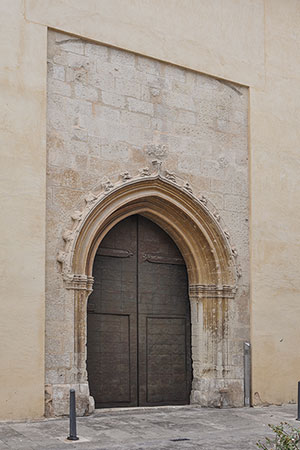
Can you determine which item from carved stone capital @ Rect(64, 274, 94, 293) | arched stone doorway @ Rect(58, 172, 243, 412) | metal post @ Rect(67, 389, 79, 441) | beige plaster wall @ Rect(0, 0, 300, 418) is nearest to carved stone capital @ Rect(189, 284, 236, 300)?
arched stone doorway @ Rect(58, 172, 243, 412)

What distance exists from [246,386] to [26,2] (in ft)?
19.9

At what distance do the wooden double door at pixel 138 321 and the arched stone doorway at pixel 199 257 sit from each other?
0.64 feet

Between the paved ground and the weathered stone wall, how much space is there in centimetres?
55

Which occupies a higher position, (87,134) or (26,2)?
(26,2)

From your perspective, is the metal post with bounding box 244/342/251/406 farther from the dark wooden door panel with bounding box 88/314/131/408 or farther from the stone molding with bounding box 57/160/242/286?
the dark wooden door panel with bounding box 88/314/131/408

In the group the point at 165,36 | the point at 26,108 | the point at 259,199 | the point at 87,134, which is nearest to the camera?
the point at 26,108

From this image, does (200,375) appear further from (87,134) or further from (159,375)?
(87,134)

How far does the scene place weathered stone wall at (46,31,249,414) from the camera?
852 centimetres

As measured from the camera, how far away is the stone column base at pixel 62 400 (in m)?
8.17

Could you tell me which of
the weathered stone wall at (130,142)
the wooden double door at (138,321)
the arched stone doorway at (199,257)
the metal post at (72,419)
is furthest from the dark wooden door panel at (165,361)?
the metal post at (72,419)

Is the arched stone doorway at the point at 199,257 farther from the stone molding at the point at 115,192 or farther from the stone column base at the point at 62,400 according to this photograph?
the stone column base at the point at 62,400

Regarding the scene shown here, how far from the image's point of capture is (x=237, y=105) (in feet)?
34.4

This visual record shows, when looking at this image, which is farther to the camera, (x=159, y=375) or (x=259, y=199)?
(x=259, y=199)

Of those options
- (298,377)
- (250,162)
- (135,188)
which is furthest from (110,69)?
(298,377)
